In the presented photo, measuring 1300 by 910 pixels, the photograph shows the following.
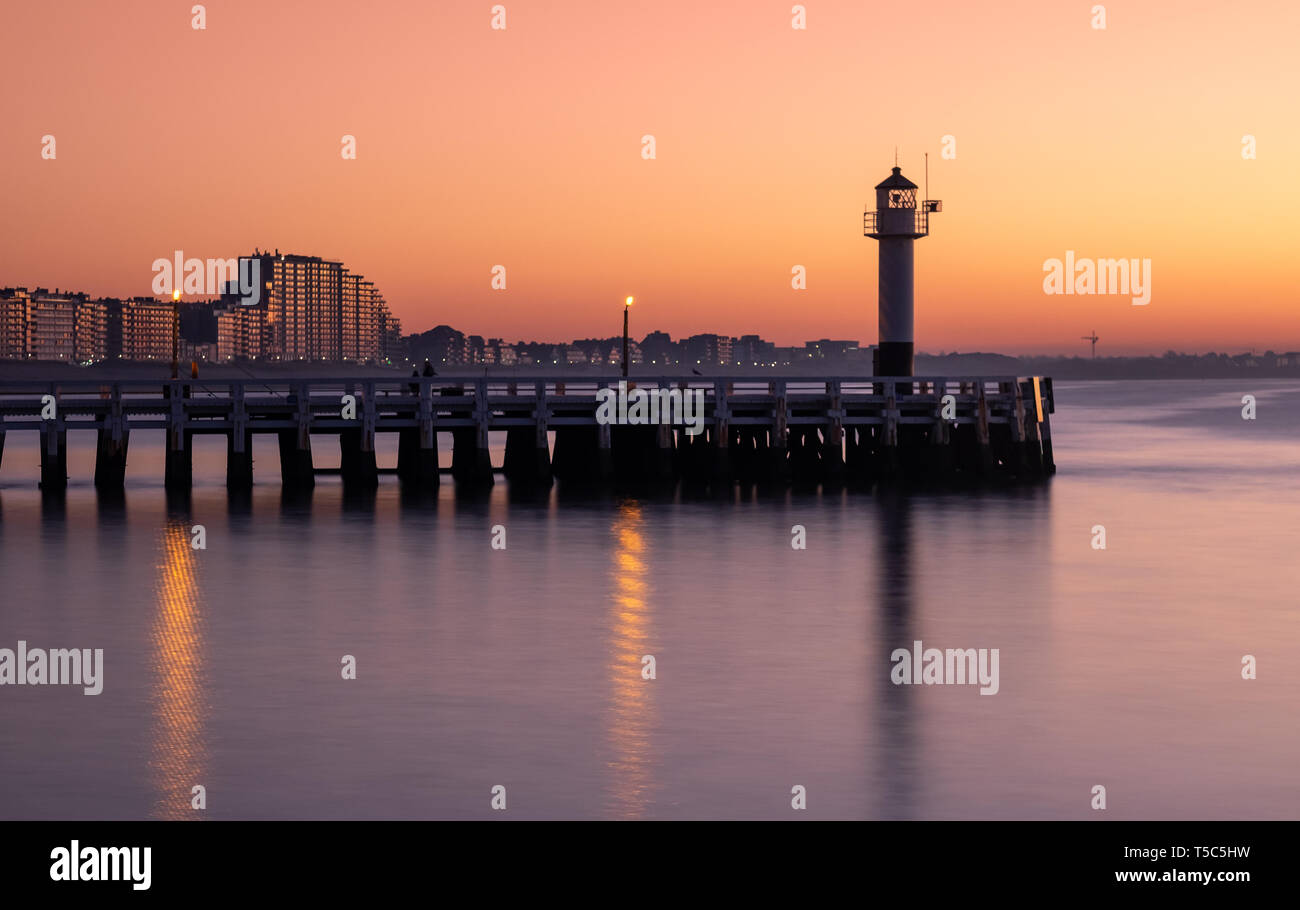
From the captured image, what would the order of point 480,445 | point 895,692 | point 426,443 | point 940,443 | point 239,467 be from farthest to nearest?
point 940,443 < point 480,445 < point 239,467 < point 426,443 < point 895,692

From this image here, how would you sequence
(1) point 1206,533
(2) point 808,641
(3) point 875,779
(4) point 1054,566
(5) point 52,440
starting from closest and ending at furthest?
(3) point 875,779
(2) point 808,641
(4) point 1054,566
(1) point 1206,533
(5) point 52,440

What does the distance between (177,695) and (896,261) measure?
3584 centimetres

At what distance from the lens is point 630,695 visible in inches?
618

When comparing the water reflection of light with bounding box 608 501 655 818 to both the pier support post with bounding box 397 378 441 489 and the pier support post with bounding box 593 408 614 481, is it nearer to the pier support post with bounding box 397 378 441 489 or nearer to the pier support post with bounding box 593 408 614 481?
the pier support post with bounding box 397 378 441 489

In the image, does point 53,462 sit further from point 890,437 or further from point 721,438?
point 890,437

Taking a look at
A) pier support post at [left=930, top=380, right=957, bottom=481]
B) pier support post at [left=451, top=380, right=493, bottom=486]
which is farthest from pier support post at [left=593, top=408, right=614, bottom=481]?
pier support post at [left=930, top=380, right=957, bottom=481]

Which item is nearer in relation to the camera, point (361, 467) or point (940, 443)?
point (361, 467)

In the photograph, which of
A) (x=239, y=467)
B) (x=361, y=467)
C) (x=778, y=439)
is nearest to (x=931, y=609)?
(x=778, y=439)

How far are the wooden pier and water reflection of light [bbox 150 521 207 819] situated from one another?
13573 mm

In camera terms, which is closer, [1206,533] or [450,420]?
[1206,533]
